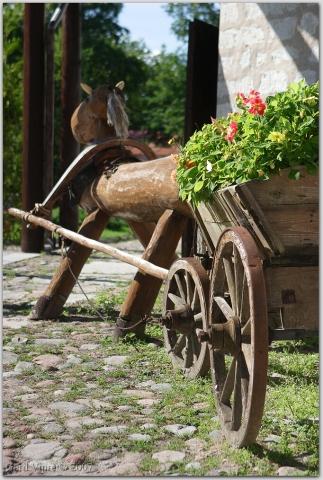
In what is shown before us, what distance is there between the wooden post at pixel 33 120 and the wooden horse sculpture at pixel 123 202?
4.01 meters

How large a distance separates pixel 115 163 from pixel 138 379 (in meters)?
2.09

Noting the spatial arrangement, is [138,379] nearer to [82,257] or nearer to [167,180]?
[167,180]

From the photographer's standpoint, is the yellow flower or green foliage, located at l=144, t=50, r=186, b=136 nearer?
the yellow flower

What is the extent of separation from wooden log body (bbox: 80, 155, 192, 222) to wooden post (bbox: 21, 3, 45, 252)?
14.2 ft

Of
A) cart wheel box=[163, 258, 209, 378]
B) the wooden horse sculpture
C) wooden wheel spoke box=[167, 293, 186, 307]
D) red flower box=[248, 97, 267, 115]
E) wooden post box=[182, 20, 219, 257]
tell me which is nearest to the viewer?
red flower box=[248, 97, 267, 115]

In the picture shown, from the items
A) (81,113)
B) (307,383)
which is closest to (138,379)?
(307,383)

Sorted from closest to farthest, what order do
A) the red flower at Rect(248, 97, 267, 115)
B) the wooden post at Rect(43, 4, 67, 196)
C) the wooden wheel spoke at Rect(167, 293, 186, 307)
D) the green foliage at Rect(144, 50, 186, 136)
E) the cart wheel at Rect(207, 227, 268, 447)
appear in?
the cart wheel at Rect(207, 227, 268, 447)
the red flower at Rect(248, 97, 267, 115)
the wooden wheel spoke at Rect(167, 293, 186, 307)
the wooden post at Rect(43, 4, 67, 196)
the green foliage at Rect(144, 50, 186, 136)

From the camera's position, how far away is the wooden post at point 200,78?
23.7ft

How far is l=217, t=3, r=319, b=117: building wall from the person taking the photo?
233 inches

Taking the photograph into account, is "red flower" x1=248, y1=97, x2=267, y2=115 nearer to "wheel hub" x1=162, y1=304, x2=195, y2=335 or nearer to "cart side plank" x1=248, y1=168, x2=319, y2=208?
"cart side plank" x1=248, y1=168, x2=319, y2=208

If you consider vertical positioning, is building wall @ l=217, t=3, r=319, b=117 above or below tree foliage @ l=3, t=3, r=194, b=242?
below

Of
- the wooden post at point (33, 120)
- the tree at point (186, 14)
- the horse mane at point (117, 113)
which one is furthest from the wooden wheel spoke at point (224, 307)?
the tree at point (186, 14)

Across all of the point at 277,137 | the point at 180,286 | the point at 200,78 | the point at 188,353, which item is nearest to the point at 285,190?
the point at 277,137

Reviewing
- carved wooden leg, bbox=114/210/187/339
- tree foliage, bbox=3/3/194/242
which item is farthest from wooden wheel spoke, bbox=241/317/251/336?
tree foliage, bbox=3/3/194/242
